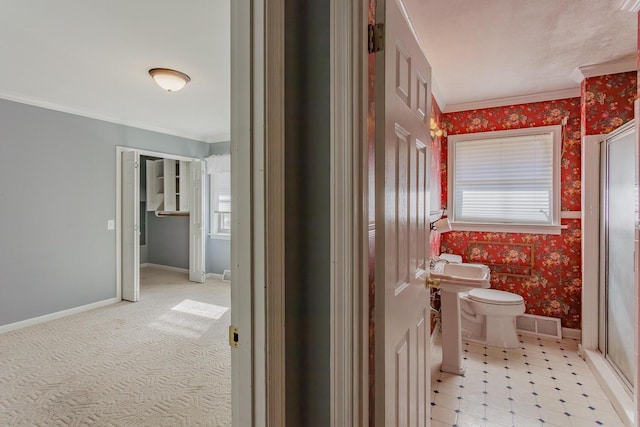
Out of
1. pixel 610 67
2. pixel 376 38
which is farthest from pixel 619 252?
pixel 376 38

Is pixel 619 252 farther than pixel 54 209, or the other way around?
pixel 54 209

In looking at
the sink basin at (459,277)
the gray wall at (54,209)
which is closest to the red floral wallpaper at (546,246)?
the sink basin at (459,277)

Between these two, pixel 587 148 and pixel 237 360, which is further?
pixel 587 148

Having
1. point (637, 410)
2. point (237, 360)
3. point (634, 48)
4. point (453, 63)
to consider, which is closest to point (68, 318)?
point (237, 360)

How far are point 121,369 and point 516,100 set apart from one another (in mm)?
4482

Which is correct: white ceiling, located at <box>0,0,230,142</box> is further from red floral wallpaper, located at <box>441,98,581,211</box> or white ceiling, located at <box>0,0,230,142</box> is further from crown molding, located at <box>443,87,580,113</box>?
red floral wallpaper, located at <box>441,98,581,211</box>

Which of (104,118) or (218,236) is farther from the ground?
(104,118)

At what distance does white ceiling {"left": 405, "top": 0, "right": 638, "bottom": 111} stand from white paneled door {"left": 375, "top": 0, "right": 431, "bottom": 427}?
87 centimetres

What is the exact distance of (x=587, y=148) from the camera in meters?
Answer: 2.74

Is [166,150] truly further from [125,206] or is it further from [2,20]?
[2,20]

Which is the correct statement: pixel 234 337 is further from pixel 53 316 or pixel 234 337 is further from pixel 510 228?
pixel 53 316

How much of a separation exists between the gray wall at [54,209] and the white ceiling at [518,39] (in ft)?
12.7

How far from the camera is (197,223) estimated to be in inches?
205

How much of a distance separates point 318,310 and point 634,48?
3182mm
